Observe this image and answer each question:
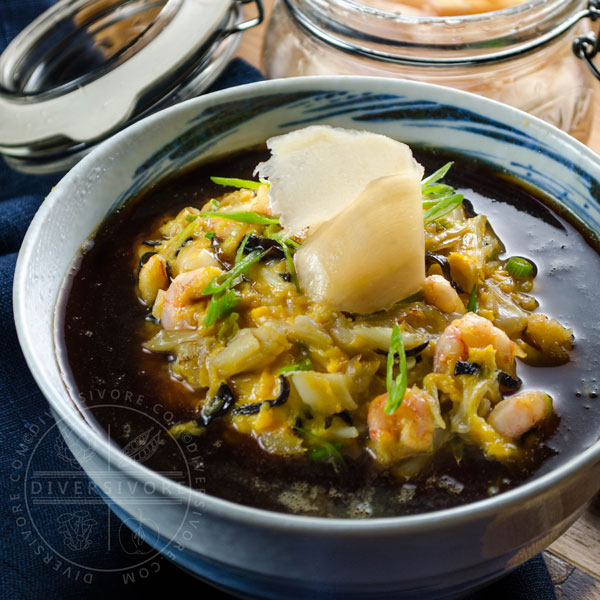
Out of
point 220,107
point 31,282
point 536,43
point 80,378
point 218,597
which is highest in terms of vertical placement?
point 536,43

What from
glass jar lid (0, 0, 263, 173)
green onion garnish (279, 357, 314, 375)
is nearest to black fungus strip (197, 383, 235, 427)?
green onion garnish (279, 357, 314, 375)

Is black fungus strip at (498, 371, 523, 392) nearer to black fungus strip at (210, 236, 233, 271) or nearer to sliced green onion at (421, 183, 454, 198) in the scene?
sliced green onion at (421, 183, 454, 198)

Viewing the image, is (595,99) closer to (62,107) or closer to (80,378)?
(62,107)

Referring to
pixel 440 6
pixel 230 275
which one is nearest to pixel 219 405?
pixel 230 275

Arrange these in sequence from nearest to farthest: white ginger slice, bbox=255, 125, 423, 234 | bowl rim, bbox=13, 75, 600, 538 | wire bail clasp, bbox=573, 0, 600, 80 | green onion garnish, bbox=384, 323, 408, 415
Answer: bowl rim, bbox=13, 75, 600, 538 < green onion garnish, bbox=384, 323, 408, 415 < white ginger slice, bbox=255, 125, 423, 234 < wire bail clasp, bbox=573, 0, 600, 80

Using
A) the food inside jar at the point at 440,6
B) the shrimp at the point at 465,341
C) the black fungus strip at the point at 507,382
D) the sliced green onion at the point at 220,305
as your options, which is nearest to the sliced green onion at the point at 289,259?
the sliced green onion at the point at 220,305

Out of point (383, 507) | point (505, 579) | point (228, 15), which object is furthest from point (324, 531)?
point (228, 15)
